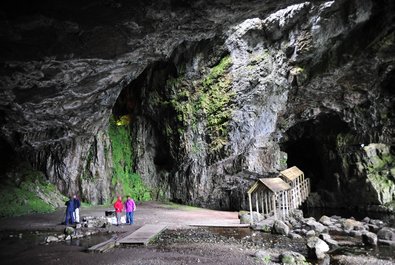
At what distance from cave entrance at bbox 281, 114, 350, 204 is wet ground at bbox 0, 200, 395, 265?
20.1m

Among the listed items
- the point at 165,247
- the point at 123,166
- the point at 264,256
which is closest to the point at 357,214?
the point at 264,256

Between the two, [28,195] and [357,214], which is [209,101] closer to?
[28,195]

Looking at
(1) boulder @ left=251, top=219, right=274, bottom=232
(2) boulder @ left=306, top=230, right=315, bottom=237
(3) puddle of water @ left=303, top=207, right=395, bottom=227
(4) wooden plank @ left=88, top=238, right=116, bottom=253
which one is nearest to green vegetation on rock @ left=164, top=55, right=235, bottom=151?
(3) puddle of water @ left=303, top=207, right=395, bottom=227

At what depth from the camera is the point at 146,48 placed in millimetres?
15164

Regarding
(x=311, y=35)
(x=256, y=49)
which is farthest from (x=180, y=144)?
(x=311, y=35)

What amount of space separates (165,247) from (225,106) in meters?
17.0

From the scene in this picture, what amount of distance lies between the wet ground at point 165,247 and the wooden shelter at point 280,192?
3620 mm

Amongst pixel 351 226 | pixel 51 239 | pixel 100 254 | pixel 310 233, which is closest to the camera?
pixel 100 254

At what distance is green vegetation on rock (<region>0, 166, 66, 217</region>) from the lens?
72.1 feet

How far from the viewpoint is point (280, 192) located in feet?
74.8

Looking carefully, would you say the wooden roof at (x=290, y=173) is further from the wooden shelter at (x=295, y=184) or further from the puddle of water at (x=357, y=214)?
the puddle of water at (x=357, y=214)

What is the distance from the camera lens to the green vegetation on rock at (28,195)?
22.0 meters

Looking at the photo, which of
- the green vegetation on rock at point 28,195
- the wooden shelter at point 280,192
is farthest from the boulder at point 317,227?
the green vegetation on rock at point 28,195

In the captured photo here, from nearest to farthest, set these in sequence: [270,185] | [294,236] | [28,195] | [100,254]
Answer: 1. [100,254]
2. [294,236]
3. [270,185]
4. [28,195]
